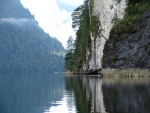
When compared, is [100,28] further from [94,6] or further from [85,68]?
[85,68]

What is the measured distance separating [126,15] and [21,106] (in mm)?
41760

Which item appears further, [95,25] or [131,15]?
[95,25]

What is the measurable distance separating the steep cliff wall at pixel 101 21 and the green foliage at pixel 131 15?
4663 mm

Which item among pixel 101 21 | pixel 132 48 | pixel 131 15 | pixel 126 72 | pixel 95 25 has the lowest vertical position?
pixel 126 72

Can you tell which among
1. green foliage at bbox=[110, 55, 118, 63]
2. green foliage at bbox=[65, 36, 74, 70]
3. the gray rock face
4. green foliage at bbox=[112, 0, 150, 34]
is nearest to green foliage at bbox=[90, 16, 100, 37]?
green foliage at bbox=[112, 0, 150, 34]

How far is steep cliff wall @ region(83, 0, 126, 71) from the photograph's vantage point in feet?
211

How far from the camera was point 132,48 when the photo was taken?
4881 centimetres

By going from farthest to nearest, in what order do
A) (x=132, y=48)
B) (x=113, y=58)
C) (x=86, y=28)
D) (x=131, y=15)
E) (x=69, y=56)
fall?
(x=69, y=56) < (x=86, y=28) < (x=131, y=15) < (x=113, y=58) < (x=132, y=48)

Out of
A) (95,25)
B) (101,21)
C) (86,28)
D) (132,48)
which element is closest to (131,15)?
(132,48)

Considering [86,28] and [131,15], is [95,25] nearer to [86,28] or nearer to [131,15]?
[86,28]

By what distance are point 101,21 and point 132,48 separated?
2134 cm

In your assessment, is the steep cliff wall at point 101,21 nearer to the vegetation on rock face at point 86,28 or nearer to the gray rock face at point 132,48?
the vegetation on rock face at point 86,28

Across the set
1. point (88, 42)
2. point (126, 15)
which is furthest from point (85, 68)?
point (126, 15)

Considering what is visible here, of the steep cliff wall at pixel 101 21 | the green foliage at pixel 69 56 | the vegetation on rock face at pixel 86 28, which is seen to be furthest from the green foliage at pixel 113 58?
the green foliage at pixel 69 56
